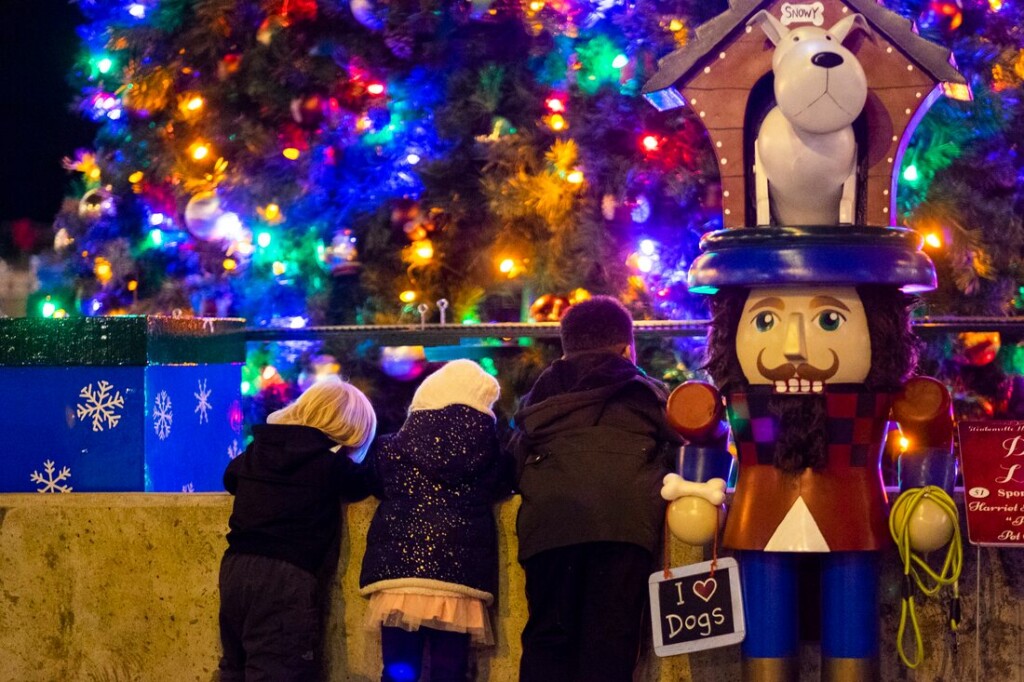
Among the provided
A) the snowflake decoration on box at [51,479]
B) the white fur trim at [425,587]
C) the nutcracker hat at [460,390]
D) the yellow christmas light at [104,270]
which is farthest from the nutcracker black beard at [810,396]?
the yellow christmas light at [104,270]

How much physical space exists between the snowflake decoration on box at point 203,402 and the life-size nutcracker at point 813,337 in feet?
6.04

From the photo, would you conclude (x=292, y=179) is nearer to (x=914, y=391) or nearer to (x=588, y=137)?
(x=588, y=137)

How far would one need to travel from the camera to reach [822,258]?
3.16 meters

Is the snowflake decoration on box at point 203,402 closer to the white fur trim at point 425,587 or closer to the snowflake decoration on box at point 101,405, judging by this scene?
the snowflake decoration on box at point 101,405

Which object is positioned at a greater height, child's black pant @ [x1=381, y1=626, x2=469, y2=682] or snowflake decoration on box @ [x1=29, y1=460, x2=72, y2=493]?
snowflake decoration on box @ [x1=29, y1=460, x2=72, y2=493]

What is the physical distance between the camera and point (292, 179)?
5.83 m

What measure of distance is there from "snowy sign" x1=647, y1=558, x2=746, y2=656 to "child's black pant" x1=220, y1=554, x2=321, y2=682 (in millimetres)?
955

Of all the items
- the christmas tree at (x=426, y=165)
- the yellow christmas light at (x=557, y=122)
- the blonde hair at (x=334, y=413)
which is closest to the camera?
the blonde hair at (x=334, y=413)

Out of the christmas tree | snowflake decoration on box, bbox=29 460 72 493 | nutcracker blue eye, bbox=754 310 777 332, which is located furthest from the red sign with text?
snowflake decoration on box, bbox=29 460 72 493

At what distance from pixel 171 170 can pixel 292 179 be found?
568mm

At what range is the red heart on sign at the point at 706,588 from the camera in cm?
329

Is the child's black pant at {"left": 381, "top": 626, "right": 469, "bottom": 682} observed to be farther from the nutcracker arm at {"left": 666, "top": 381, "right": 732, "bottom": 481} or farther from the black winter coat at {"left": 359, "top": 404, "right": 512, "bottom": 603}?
the nutcracker arm at {"left": 666, "top": 381, "right": 732, "bottom": 481}

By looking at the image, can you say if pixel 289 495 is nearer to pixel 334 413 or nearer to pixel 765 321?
pixel 334 413

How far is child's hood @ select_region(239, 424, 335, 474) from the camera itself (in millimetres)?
3551
